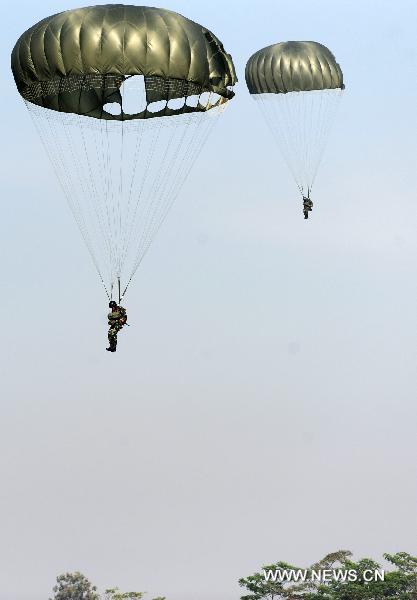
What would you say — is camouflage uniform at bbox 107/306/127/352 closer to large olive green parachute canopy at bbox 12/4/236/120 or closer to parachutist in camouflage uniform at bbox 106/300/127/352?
parachutist in camouflage uniform at bbox 106/300/127/352

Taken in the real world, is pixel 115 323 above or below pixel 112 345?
above

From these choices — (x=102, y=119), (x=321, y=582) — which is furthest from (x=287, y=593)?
(x=102, y=119)

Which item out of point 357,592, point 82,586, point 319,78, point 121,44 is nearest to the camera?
point 121,44

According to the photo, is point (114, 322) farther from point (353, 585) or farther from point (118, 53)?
point (353, 585)

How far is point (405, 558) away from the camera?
333 feet

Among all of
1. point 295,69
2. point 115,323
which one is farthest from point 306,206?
point 115,323

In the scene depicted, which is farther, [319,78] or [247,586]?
[247,586]

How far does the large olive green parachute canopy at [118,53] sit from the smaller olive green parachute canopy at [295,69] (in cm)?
2196

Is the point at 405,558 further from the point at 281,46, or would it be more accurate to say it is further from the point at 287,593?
the point at 281,46

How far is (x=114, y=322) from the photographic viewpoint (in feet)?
189

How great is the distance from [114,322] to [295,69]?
28.3 m

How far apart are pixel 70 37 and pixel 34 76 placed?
240cm

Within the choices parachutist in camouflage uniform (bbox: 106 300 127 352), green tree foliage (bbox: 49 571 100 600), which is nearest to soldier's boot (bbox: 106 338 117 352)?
parachutist in camouflage uniform (bbox: 106 300 127 352)

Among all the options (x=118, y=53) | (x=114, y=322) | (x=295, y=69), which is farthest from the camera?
(x=295, y=69)
